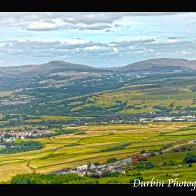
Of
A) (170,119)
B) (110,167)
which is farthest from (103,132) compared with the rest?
(110,167)

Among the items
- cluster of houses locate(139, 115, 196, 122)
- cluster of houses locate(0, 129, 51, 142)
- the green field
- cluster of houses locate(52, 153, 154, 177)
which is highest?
cluster of houses locate(52, 153, 154, 177)

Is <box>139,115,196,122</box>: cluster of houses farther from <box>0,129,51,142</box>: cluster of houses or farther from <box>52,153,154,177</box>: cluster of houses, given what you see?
<box>52,153,154,177</box>: cluster of houses

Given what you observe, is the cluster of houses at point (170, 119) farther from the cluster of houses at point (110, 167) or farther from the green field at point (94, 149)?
the cluster of houses at point (110, 167)

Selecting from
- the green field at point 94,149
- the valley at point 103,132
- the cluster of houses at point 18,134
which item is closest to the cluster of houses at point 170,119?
the valley at point 103,132

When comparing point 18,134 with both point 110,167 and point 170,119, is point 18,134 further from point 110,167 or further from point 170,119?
point 110,167

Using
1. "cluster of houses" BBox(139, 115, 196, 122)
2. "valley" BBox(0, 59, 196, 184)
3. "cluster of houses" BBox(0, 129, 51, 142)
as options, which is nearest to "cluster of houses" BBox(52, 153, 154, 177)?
"valley" BBox(0, 59, 196, 184)
